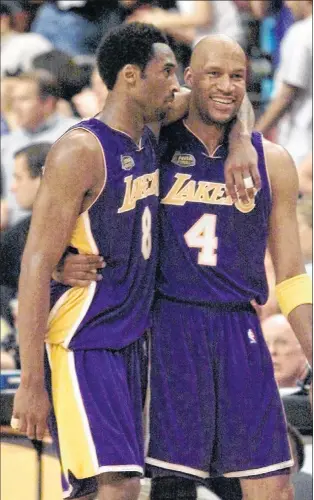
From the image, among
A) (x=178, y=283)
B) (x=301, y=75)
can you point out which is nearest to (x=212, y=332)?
(x=178, y=283)

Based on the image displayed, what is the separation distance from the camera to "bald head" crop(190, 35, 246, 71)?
3.16 m

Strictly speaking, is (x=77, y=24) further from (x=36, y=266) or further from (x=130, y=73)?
(x=36, y=266)

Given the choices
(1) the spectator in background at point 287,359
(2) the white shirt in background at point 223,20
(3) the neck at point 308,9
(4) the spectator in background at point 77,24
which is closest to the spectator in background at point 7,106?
(4) the spectator in background at point 77,24

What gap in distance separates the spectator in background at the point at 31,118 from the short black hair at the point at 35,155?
0.20m

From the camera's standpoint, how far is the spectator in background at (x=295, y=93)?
5.49 meters

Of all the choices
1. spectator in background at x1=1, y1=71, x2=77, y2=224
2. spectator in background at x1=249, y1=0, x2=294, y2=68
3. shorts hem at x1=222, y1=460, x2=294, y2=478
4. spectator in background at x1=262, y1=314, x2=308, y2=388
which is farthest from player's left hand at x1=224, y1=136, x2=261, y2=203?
spectator in background at x1=1, y1=71, x2=77, y2=224

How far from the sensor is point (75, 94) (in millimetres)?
6238

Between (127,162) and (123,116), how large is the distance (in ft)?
0.45

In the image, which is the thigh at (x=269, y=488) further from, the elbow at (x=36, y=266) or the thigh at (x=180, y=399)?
the elbow at (x=36, y=266)

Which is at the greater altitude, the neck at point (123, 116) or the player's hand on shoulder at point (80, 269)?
the neck at point (123, 116)

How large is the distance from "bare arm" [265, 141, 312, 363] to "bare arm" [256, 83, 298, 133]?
2.41 meters

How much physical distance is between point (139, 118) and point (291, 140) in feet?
8.83

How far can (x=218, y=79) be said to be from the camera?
10.3 ft

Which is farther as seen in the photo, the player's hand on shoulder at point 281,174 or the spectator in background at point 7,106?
the spectator in background at point 7,106
